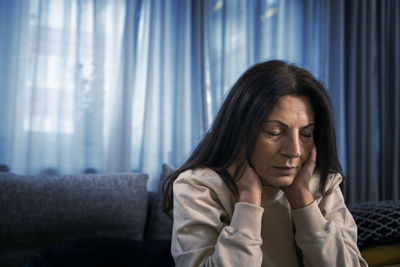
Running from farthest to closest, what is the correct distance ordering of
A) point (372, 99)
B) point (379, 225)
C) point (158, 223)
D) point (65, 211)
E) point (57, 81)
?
point (372, 99)
point (57, 81)
point (158, 223)
point (65, 211)
point (379, 225)

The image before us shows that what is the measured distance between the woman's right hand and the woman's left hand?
0.10m

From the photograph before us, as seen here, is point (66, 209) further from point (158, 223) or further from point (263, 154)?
point (263, 154)

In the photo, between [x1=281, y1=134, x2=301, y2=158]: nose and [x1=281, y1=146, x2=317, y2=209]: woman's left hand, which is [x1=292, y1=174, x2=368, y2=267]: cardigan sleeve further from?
[x1=281, y1=134, x2=301, y2=158]: nose

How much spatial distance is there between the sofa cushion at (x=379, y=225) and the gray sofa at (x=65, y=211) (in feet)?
2.62

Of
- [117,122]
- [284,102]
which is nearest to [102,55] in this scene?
[117,122]

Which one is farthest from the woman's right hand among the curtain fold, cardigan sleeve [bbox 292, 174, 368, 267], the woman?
the curtain fold

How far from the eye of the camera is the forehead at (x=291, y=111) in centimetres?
89

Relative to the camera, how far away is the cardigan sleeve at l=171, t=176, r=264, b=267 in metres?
0.80

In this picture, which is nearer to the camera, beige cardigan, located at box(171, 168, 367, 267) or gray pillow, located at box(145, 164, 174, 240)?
beige cardigan, located at box(171, 168, 367, 267)

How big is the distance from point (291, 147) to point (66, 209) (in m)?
0.98

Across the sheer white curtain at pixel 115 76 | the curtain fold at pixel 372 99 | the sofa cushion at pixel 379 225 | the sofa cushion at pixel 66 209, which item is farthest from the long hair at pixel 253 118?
the curtain fold at pixel 372 99

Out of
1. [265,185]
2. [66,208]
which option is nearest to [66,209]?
[66,208]

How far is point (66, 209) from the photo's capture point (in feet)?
4.69

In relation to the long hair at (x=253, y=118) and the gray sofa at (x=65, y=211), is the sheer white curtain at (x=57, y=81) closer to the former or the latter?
the gray sofa at (x=65, y=211)
